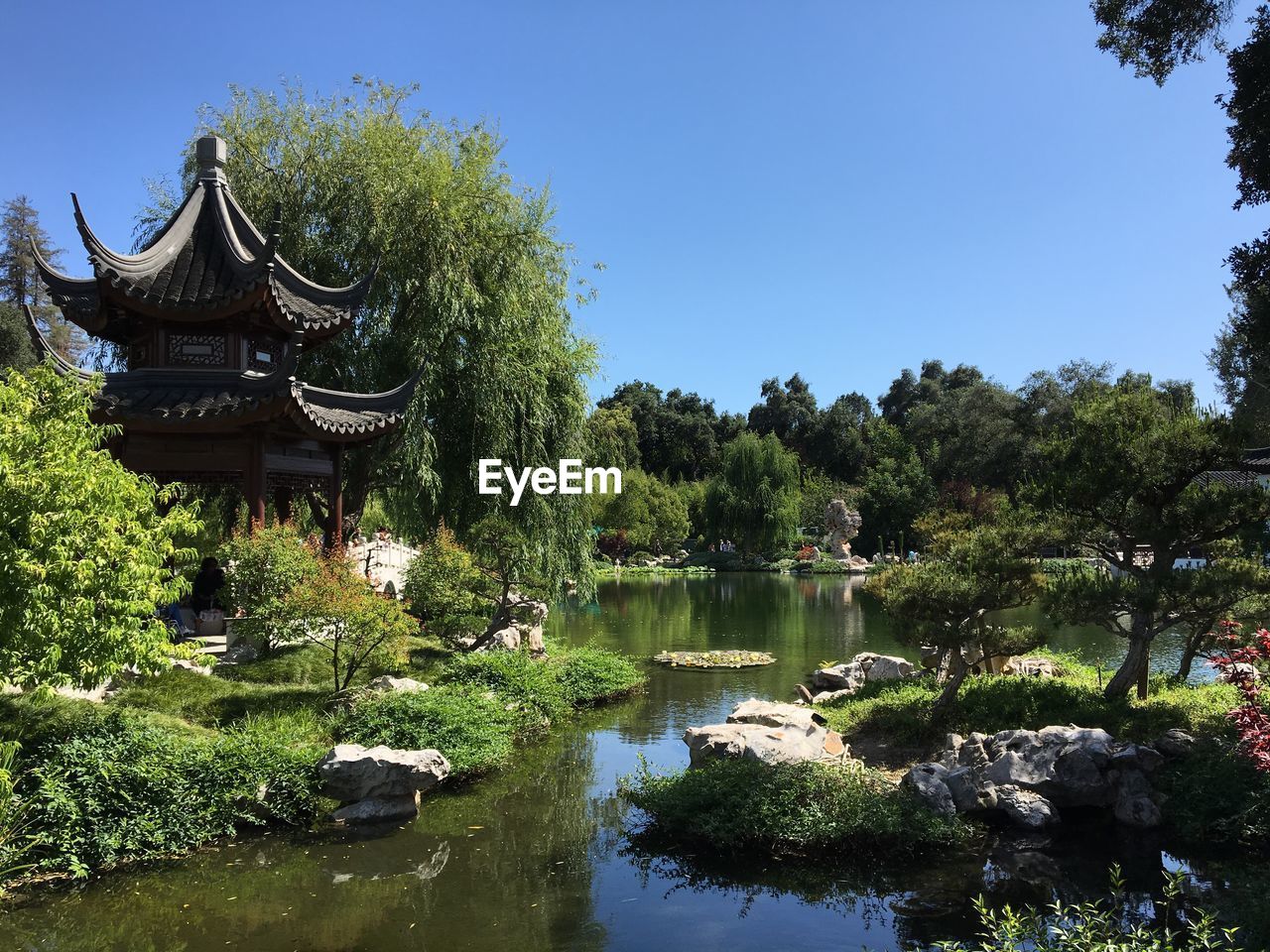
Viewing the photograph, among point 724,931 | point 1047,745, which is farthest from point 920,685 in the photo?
point 724,931

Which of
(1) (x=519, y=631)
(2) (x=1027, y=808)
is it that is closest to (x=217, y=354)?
(1) (x=519, y=631)

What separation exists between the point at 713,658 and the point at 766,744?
7215 millimetres

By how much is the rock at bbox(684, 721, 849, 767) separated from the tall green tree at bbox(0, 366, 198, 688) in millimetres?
4575

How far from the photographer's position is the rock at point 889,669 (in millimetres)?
11406

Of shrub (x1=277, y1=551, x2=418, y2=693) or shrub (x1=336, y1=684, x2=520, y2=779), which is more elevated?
shrub (x1=277, y1=551, x2=418, y2=693)

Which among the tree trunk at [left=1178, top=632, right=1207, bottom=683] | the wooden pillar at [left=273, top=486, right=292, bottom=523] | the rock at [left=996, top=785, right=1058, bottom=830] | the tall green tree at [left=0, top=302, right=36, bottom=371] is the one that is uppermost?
the tall green tree at [left=0, top=302, right=36, bottom=371]

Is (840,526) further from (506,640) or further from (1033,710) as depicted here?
(1033,710)

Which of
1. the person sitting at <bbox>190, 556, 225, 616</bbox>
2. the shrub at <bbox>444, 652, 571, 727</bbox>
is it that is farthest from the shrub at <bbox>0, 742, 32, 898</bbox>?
the person sitting at <bbox>190, 556, 225, 616</bbox>

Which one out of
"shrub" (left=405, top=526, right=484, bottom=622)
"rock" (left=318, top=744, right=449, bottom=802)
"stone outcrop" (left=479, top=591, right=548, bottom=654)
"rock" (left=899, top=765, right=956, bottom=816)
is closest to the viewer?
"rock" (left=899, top=765, right=956, bottom=816)

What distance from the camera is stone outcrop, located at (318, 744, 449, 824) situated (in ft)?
22.6

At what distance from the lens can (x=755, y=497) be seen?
39.4 meters

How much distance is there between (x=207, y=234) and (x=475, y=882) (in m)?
9.02

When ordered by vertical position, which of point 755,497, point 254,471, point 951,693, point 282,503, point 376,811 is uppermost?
point 755,497

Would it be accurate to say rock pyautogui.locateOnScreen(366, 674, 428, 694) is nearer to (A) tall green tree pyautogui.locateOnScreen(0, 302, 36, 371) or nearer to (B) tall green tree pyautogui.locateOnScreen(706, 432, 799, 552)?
(A) tall green tree pyautogui.locateOnScreen(0, 302, 36, 371)
